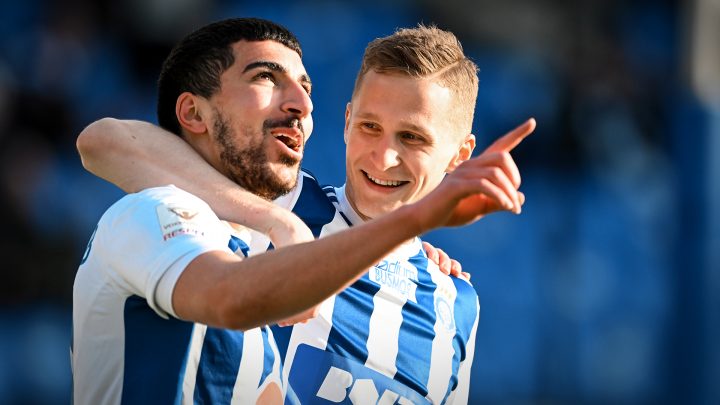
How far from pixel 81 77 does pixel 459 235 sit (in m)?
2.99

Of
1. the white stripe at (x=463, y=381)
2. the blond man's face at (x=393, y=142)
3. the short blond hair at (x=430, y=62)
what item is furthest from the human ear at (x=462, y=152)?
the white stripe at (x=463, y=381)

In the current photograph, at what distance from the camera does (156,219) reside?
267cm

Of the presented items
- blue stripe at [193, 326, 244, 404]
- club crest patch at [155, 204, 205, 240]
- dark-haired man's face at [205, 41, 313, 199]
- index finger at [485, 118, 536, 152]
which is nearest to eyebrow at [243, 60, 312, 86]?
dark-haired man's face at [205, 41, 313, 199]

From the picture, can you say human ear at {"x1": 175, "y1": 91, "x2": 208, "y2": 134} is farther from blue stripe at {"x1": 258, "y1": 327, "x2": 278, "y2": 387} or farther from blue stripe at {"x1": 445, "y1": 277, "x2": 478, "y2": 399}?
blue stripe at {"x1": 445, "y1": 277, "x2": 478, "y2": 399}

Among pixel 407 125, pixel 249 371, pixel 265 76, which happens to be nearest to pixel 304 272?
pixel 249 371

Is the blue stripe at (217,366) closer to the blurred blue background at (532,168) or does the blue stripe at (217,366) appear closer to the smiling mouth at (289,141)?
the smiling mouth at (289,141)

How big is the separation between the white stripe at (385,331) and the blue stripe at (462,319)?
0.85 feet

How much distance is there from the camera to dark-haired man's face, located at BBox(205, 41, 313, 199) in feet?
11.2

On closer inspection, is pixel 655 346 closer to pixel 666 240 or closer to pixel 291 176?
pixel 666 240

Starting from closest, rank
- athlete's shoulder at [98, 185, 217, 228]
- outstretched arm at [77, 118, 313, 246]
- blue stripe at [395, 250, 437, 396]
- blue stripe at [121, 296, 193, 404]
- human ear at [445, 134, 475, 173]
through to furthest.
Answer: athlete's shoulder at [98, 185, 217, 228]
blue stripe at [121, 296, 193, 404]
outstretched arm at [77, 118, 313, 246]
blue stripe at [395, 250, 437, 396]
human ear at [445, 134, 475, 173]

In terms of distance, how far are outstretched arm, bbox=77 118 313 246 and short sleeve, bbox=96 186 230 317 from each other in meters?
0.30

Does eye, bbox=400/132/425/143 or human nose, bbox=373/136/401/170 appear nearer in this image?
human nose, bbox=373/136/401/170

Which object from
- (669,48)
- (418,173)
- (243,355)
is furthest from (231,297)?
(669,48)

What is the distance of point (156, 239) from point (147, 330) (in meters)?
0.32
